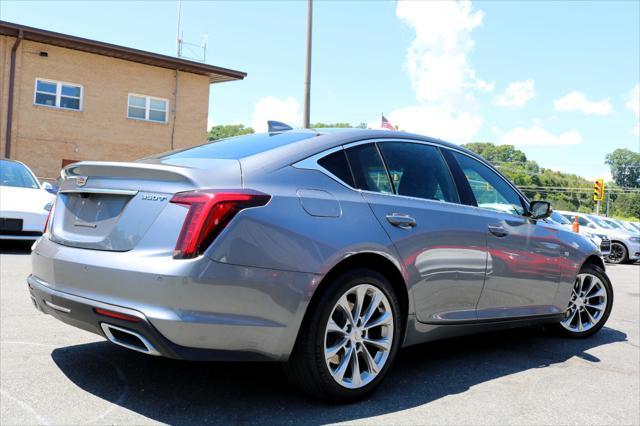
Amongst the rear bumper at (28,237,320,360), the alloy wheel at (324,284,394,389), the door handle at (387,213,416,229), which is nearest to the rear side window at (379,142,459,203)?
the door handle at (387,213,416,229)

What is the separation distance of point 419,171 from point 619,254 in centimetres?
1753

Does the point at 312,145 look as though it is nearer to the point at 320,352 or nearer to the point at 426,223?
the point at 426,223

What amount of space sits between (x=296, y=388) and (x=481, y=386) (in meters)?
1.30

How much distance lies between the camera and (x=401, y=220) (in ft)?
12.4

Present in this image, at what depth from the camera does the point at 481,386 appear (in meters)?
4.02

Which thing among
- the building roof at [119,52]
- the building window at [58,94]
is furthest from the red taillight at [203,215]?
the building window at [58,94]

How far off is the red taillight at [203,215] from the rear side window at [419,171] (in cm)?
130

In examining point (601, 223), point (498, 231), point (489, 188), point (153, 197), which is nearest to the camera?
point (153, 197)

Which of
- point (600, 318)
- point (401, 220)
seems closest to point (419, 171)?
point (401, 220)

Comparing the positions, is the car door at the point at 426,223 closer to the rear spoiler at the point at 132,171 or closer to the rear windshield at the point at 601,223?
the rear spoiler at the point at 132,171

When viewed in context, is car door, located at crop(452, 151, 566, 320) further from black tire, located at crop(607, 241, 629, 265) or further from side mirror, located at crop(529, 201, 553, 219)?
black tire, located at crop(607, 241, 629, 265)

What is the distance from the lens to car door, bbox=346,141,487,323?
3771mm

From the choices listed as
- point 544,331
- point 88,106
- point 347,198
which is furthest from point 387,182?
point 88,106

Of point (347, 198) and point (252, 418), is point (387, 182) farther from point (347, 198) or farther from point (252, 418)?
point (252, 418)
